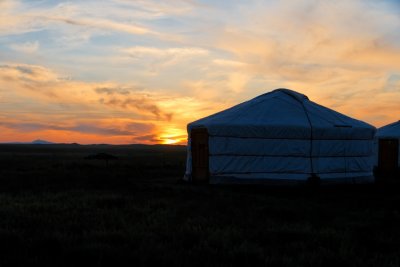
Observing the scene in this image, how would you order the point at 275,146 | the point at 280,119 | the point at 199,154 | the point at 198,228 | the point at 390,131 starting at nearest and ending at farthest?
1. the point at 198,228
2. the point at 275,146
3. the point at 280,119
4. the point at 199,154
5. the point at 390,131

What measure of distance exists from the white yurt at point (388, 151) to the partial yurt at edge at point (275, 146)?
335 inches

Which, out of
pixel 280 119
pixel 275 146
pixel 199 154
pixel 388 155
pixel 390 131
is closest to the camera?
pixel 275 146

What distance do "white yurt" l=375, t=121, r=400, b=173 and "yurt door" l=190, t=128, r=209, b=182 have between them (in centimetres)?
1164

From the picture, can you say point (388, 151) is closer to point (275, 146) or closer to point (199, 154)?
point (275, 146)

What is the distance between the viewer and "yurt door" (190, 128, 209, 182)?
54.7 feet

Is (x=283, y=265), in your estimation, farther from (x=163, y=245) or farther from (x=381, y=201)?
(x=381, y=201)

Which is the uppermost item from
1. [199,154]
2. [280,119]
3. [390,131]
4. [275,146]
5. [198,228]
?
[390,131]

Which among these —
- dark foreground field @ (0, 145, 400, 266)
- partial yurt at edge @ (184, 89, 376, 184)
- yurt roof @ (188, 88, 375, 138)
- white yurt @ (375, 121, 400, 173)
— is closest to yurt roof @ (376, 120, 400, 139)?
white yurt @ (375, 121, 400, 173)

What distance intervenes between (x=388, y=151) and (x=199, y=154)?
1239cm

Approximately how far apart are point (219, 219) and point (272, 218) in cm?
107

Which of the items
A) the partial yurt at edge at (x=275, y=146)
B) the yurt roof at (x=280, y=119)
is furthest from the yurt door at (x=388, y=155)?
the partial yurt at edge at (x=275, y=146)

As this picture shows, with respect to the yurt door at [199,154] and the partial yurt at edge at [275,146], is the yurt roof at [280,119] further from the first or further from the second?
the yurt door at [199,154]

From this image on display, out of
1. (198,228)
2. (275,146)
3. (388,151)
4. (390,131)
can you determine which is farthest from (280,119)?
(390,131)

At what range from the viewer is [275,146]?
15719 mm
